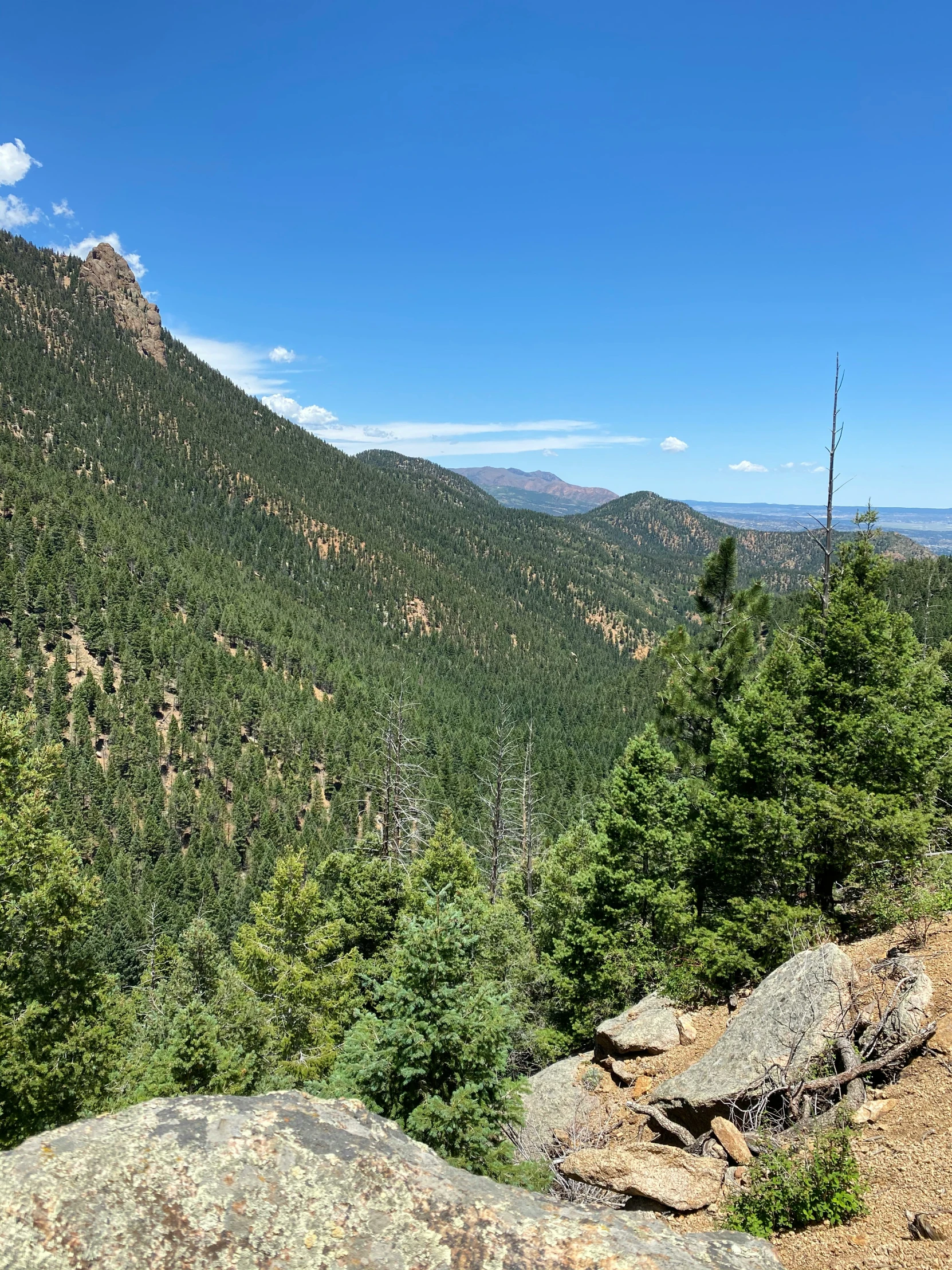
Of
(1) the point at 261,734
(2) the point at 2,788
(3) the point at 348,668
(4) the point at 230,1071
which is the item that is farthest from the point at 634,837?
(3) the point at 348,668

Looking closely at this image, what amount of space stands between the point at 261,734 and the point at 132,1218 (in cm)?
10857

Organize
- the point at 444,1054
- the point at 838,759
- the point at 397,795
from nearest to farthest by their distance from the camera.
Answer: the point at 444,1054 → the point at 838,759 → the point at 397,795

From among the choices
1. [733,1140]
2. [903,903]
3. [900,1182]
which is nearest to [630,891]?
[903,903]

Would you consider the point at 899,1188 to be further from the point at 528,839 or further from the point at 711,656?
the point at 528,839

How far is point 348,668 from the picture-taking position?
449 ft

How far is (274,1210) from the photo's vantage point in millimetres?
4176

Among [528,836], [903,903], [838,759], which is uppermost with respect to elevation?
[838,759]

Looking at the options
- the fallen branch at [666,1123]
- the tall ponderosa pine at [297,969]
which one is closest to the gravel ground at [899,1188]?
the fallen branch at [666,1123]

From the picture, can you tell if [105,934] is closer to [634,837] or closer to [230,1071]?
[230,1071]

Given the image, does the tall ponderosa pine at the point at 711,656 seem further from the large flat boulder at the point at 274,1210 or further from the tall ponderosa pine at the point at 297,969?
the large flat boulder at the point at 274,1210

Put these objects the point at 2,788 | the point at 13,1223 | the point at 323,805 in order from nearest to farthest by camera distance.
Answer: the point at 13,1223, the point at 2,788, the point at 323,805

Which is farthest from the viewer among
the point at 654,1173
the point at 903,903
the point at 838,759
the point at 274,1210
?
the point at 838,759

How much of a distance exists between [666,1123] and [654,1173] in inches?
56.1

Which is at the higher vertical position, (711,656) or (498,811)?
(711,656)
